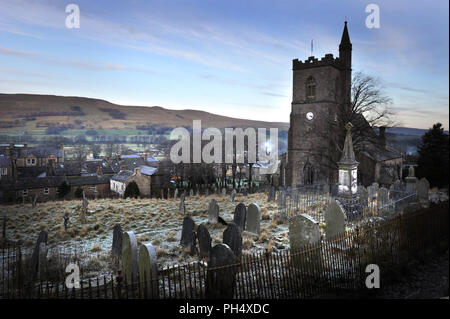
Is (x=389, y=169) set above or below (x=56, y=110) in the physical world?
below

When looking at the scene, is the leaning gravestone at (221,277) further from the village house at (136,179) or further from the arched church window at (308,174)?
the arched church window at (308,174)

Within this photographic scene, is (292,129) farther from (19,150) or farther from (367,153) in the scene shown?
(19,150)

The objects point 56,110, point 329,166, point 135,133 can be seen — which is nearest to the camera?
point 56,110

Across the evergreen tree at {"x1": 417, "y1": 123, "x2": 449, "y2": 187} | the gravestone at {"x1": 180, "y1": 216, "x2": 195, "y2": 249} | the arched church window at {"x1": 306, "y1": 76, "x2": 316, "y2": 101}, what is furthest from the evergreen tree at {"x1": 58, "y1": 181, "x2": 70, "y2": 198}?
the evergreen tree at {"x1": 417, "y1": 123, "x2": 449, "y2": 187}

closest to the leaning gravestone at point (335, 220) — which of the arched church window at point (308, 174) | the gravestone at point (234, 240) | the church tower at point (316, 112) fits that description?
the gravestone at point (234, 240)

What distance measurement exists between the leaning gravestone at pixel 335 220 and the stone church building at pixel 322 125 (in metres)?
16.6

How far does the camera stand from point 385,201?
12.7 metres

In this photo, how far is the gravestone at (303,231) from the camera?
6.86 metres

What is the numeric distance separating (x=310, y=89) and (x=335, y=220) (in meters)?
20.0

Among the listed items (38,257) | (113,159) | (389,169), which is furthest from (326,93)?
(38,257)

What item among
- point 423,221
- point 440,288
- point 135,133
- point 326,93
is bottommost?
point 440,288

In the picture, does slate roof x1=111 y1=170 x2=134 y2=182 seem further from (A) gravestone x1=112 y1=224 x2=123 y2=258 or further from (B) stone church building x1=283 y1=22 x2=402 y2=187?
(B) stone church building x1=283 y1=22 x2=402 y2=187

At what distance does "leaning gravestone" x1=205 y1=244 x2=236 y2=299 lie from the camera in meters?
5.08

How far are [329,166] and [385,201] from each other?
38.5ft
